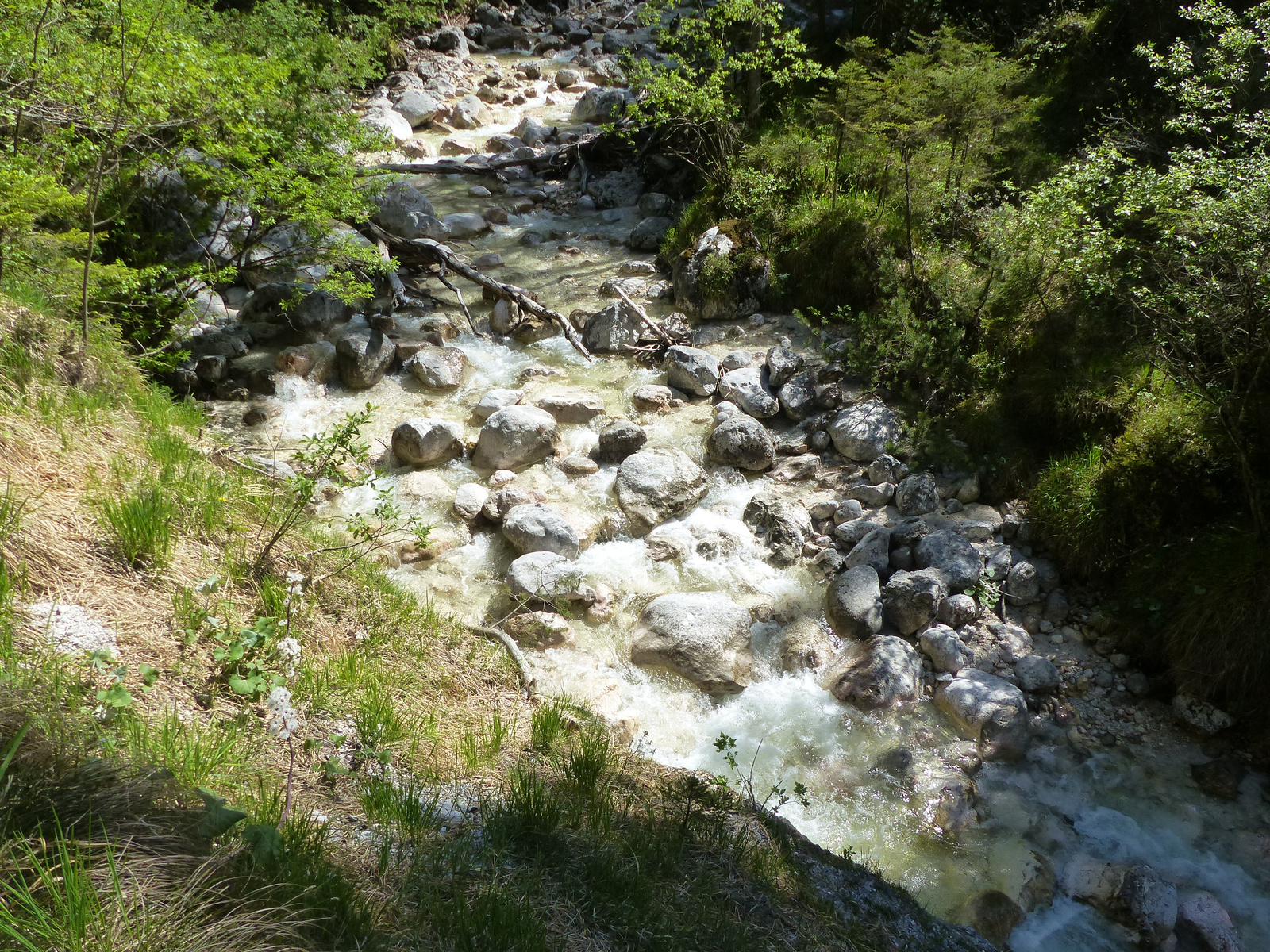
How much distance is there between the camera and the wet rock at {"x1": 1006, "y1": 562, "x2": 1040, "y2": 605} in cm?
609

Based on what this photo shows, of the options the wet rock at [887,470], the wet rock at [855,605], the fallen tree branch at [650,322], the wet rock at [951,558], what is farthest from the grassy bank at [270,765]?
the fallen tree branch at [650,322]

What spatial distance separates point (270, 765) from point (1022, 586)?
212 inches

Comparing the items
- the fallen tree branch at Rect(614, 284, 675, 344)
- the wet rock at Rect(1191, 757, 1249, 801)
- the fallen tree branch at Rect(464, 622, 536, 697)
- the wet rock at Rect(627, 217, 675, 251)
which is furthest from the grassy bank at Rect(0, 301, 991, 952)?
the wet rock at Rect(627, 217, 675, 251)

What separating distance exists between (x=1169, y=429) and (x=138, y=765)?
6751 millimetres

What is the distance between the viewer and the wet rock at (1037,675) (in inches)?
216

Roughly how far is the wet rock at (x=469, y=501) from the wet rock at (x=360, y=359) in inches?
89.8

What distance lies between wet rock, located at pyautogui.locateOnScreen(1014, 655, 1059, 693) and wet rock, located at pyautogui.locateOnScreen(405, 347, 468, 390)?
6.05m

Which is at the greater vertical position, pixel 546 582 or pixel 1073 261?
pixel 1073 261

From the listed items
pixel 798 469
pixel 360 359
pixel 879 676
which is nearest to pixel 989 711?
pixel 879 676

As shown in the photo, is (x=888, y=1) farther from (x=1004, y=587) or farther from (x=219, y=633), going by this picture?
(x=219, y=633)

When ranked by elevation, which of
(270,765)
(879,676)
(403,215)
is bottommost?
(879,676)

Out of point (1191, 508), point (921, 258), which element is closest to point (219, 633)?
point (1191, 508)

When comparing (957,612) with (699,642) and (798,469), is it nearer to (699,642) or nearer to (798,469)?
(699,642)

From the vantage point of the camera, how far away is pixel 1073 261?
6367mm
